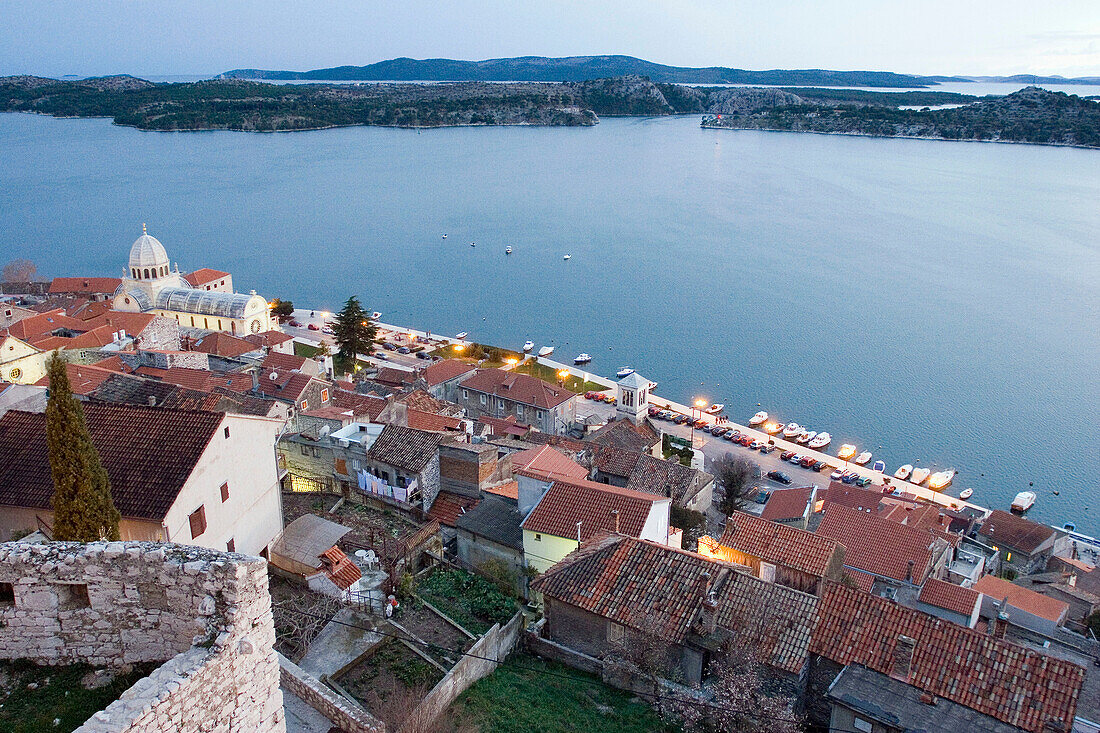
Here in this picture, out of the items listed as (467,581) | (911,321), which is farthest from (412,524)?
(911,321)

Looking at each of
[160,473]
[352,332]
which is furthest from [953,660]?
[352,332]

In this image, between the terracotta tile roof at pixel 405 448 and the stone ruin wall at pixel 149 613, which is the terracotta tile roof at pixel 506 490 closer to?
the terracotta tile roof at pixel 405 448

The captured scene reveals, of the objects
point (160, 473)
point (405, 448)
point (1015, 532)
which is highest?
point (160, 473)

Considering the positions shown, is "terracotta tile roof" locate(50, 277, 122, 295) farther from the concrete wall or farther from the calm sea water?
the concrete wall

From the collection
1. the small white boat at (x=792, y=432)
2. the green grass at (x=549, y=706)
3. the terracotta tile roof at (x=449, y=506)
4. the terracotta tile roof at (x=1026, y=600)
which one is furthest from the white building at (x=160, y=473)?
the small white boat at (x=792, y=432)

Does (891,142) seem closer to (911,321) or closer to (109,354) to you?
(911,321)

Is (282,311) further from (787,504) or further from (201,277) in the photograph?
(787,504)
